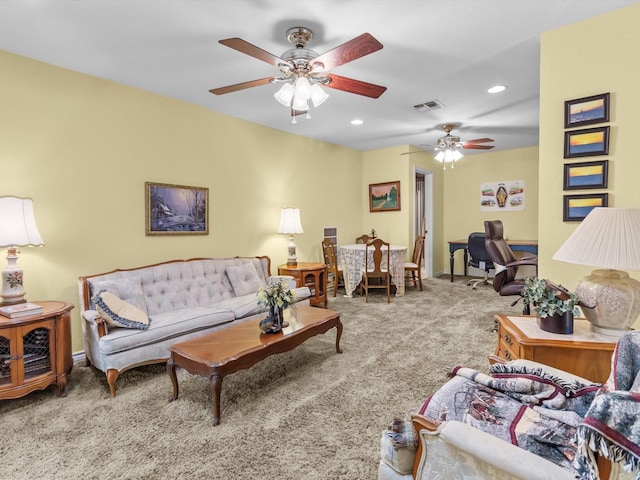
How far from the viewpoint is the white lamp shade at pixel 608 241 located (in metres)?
1.64

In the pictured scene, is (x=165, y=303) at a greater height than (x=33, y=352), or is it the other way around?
(x=165, y=303)

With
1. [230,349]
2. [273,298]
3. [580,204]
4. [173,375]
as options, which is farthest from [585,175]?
[173,375]

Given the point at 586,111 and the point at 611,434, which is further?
the point at 586,111

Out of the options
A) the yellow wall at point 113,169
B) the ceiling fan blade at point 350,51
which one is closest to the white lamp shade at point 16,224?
the yellow wall at point 113,169

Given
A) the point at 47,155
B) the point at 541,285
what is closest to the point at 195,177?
the point at 47,155

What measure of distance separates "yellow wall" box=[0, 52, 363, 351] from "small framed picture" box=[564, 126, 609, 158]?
139 inches

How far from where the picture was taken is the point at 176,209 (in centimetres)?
388

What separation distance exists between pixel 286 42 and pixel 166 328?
249cm

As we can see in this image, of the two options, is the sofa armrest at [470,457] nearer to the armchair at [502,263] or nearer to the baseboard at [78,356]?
the armchair at [502,263]

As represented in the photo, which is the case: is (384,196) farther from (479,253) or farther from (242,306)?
(242,306)

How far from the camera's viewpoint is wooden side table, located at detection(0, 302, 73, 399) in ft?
7.40

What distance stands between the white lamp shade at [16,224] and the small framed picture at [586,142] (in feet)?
13.0

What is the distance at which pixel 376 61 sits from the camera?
3.01 m

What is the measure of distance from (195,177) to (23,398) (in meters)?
2.55
